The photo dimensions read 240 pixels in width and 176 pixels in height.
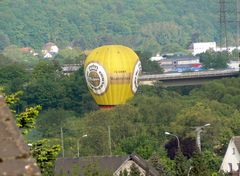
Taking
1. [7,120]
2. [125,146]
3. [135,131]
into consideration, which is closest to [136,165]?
[125,146]

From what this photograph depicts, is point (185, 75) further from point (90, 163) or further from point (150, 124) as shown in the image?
point (90, 163)

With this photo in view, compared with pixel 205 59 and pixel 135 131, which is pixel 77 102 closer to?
pixel 135 131

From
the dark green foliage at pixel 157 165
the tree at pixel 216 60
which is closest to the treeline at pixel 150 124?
the dark green foliage at pixel 157 165

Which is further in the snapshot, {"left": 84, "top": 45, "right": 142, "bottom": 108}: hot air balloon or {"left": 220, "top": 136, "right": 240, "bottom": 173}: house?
{"left": 84, "top": 45, "right": 142, "bottom": 108}: hot air balloon

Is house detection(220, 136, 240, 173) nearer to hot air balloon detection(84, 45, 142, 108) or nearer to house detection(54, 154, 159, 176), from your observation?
house detection(54, 154, 159, 176)

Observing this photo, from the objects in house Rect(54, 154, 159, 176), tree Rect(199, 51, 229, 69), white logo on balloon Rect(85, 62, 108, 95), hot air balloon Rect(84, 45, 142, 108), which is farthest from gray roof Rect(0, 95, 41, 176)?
tree Rect(199, 51, 229, 69)

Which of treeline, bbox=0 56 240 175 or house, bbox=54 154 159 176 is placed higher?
house, bbox=54 154 159 176

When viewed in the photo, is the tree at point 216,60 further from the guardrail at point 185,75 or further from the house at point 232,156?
the house at point 232,156
